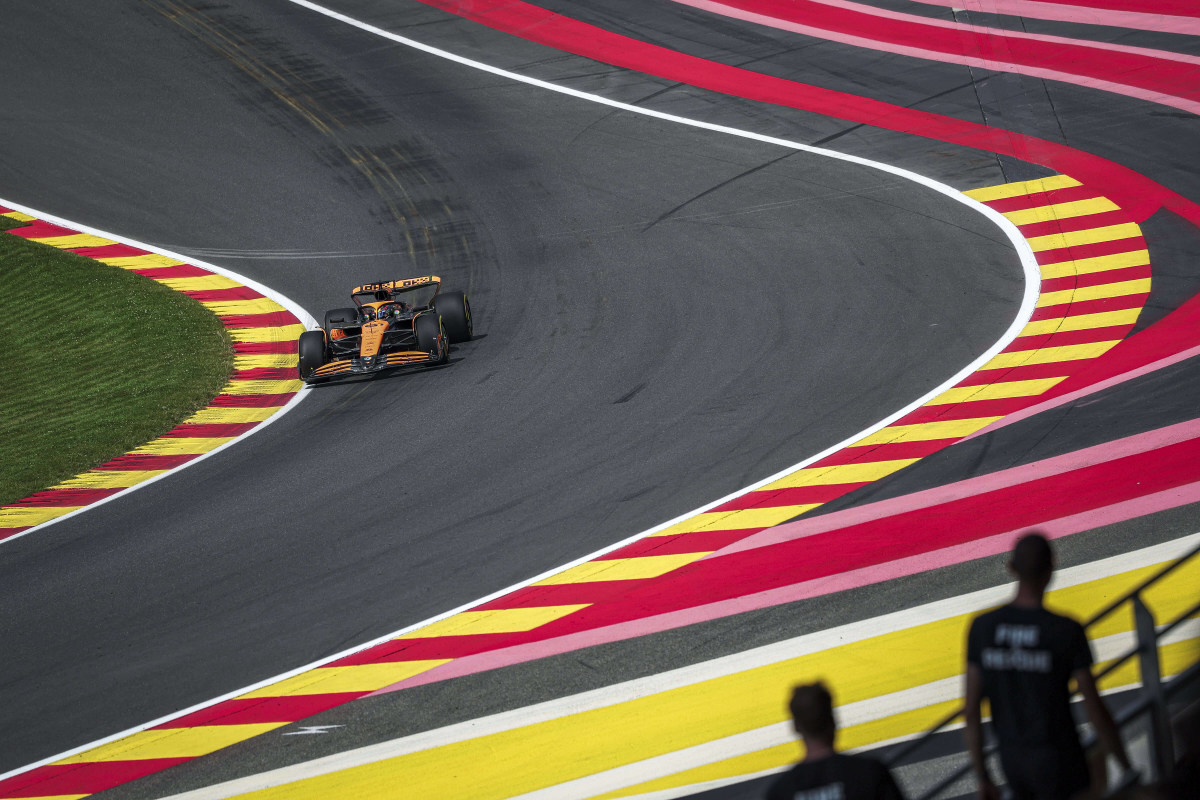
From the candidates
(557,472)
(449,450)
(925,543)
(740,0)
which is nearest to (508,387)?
(449,450)

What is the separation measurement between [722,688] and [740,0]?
78.3 ft

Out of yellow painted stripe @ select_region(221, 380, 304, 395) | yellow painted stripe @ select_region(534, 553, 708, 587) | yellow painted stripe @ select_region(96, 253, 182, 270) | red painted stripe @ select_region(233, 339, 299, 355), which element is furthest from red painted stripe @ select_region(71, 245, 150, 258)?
yellow painted stripe @ select_region(534, 553, 708, 587)

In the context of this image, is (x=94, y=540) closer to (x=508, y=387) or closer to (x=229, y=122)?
(x=508, y=387)

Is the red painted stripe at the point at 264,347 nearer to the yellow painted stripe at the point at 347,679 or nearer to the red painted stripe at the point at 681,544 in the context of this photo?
the red painted stripe at the point at 681,544

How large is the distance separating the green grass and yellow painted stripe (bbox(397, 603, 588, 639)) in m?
6.83

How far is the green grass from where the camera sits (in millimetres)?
15352

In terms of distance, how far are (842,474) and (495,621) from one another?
3.98 meters

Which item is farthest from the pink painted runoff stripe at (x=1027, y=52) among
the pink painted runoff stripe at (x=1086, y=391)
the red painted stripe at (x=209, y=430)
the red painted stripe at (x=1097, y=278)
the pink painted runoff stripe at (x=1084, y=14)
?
the red painted stripe at (x=209, y=430)

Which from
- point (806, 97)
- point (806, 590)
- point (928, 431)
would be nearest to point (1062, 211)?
point (806, 97)

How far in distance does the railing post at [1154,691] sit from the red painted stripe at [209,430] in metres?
12.3

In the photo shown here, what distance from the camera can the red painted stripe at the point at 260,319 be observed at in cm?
1880

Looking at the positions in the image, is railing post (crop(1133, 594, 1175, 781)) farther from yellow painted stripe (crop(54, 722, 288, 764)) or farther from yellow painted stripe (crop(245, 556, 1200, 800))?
yellow painted stripe (crop(54, 722, 288, 764))

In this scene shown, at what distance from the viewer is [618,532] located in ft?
37.0

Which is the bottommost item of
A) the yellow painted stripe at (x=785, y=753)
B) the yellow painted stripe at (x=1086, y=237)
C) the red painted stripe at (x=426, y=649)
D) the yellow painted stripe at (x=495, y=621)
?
the yellow painted stripe at (x=785, y=753)
